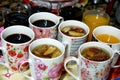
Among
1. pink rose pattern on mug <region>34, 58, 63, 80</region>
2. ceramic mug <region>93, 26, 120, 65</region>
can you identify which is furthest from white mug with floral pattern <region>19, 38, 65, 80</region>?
ceramic mug <region>93, 26, 120, 65</region>

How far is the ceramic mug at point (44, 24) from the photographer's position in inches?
25.1

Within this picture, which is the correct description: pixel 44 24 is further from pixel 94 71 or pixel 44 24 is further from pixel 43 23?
pixel 94 71

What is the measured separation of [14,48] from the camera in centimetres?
59

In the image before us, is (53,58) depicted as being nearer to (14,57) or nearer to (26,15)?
(14,57)

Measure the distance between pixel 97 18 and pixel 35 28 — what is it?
9.3 inches

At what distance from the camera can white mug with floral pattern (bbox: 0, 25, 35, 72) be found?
0.59 m

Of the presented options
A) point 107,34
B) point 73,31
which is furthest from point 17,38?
point 107,34

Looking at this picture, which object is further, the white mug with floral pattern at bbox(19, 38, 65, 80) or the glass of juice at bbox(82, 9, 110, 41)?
the glass of juice at bbox(82, 9, 110, 41)

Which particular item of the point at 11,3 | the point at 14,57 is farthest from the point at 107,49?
the point at 11,3

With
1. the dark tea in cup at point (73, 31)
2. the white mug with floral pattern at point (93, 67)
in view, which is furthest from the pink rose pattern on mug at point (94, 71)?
the dark tea in cup at point (73, 31)

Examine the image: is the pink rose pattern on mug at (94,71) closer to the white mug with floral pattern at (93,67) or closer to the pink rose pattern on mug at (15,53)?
the white mug with floral pattern at (93,67)

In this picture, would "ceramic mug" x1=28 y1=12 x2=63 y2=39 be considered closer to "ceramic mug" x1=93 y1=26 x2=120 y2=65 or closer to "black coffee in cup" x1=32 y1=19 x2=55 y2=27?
"black coffee in cup" x1=32 y1=19 x2=55 y2=27

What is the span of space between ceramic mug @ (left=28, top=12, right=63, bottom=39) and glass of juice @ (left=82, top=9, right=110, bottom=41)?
102 millimetres

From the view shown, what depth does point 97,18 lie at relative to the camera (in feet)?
2.56
